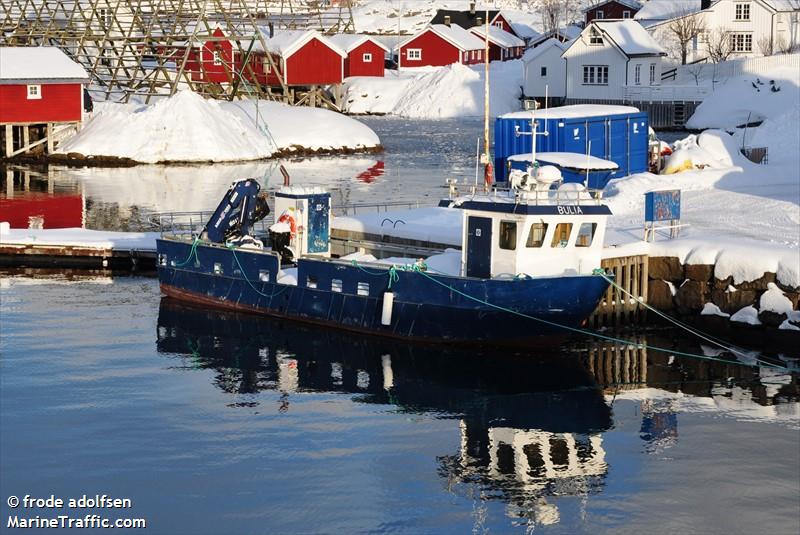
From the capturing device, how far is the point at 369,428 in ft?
85.1

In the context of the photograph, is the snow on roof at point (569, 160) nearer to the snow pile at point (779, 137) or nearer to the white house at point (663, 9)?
the snow pile at point (779, 137)

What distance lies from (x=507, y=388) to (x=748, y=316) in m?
7.29

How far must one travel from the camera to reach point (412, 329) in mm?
32031

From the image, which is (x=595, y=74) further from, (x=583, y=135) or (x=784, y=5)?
(x=583, y=135)

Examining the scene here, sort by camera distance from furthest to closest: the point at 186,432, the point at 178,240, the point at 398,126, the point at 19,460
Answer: the point at 398,126, the point at 178,240, the point at 186,432, the point at 19,460

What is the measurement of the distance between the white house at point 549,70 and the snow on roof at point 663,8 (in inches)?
691

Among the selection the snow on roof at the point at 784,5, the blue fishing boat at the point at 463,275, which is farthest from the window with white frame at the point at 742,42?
the blue fishing boat at the point at 463,275

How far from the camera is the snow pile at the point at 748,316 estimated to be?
107 feet

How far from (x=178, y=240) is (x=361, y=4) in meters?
131

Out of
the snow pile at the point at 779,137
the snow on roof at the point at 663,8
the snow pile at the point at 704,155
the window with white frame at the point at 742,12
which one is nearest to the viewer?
the snow pile at the point at 704,155

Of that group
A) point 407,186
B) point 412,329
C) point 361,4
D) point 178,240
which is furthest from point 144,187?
point 361,4

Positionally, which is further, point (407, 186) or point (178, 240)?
point (407, 186)

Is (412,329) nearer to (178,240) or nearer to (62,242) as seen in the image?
(178,240)

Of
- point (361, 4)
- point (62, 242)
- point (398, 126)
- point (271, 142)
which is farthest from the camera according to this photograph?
point (361, 4)
